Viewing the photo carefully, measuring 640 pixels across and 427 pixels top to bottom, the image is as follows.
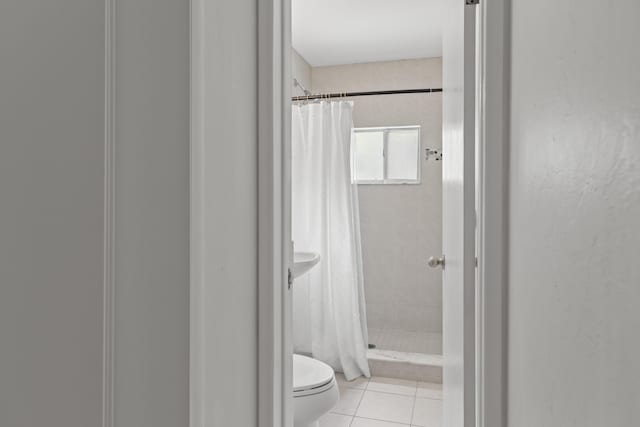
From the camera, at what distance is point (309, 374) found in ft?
6.26

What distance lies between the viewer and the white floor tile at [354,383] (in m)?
2.87

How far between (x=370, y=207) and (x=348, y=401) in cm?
181

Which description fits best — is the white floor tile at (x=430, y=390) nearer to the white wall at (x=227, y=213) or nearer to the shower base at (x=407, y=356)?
the shower base at (x=407, y=356)

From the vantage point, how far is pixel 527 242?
0.75m

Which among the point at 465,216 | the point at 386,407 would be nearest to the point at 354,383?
the point at 386,407

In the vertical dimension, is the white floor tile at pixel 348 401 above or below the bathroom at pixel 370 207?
below

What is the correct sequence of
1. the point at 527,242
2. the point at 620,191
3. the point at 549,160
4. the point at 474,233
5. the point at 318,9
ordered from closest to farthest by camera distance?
the point at 620,191
the point at 549,160
the point at 527,242
the point at 474,233
the point at 318,9

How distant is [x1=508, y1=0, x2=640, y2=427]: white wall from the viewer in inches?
16.4

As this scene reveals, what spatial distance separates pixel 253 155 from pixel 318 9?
2.02 metres

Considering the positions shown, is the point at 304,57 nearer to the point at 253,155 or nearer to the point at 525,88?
the point at 253,155
